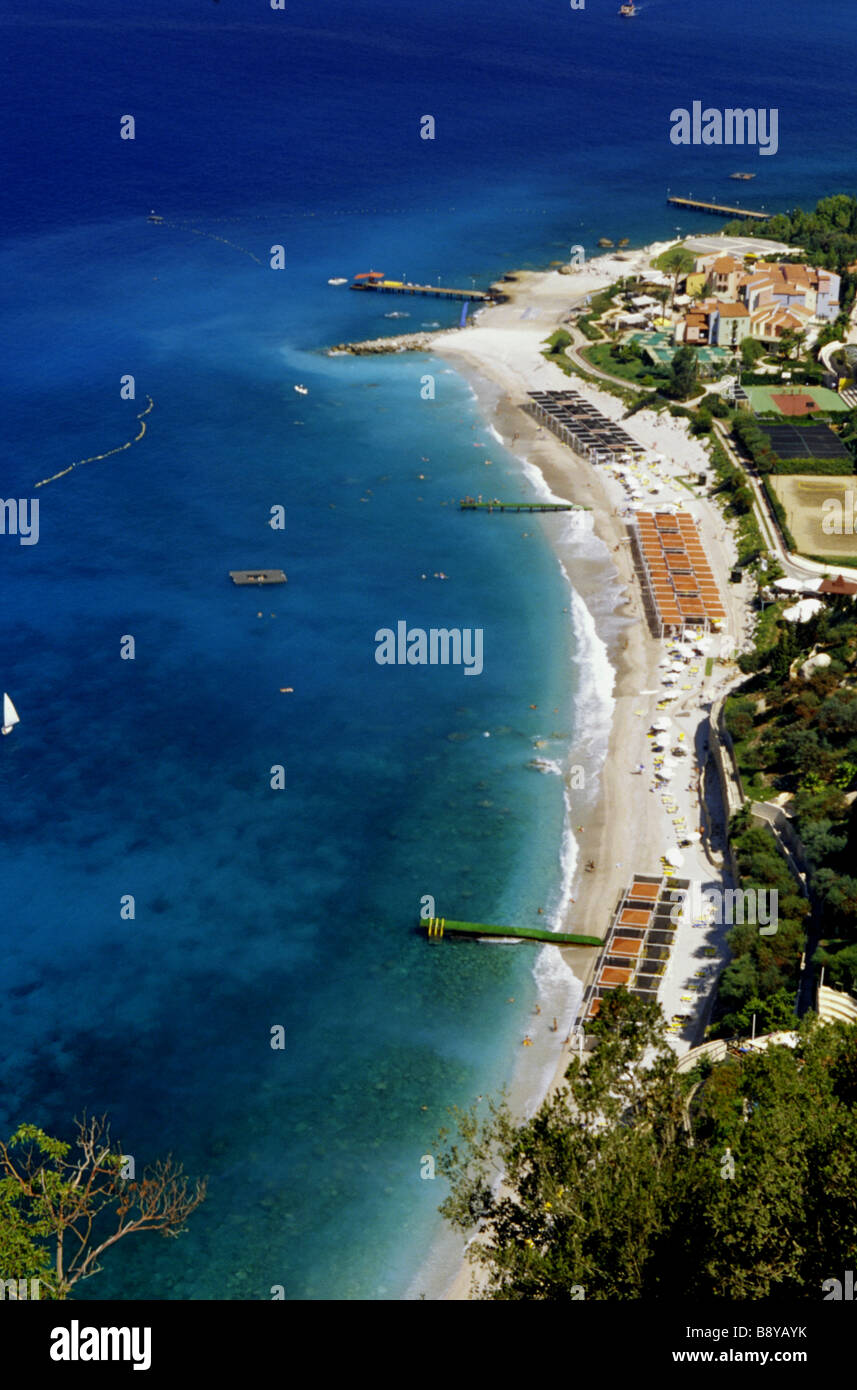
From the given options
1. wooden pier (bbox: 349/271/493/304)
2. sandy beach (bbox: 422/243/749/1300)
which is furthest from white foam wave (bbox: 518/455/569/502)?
wooden pier (bbox: 349/271/493/304)

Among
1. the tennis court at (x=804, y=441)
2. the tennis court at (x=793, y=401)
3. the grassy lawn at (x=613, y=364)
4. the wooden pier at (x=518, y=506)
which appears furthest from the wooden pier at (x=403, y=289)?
the wooden pier at (x=518, y=506)

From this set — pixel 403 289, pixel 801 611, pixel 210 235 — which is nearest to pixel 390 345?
pixel 403 289

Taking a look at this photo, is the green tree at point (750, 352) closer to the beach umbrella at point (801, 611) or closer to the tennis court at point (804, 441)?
the tennis court at point (804, 441)

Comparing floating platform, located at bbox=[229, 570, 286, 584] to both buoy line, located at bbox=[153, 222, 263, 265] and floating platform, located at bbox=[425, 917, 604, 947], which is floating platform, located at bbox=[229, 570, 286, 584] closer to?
floating platform, located at bbox=[425, 917, 604, 947]
